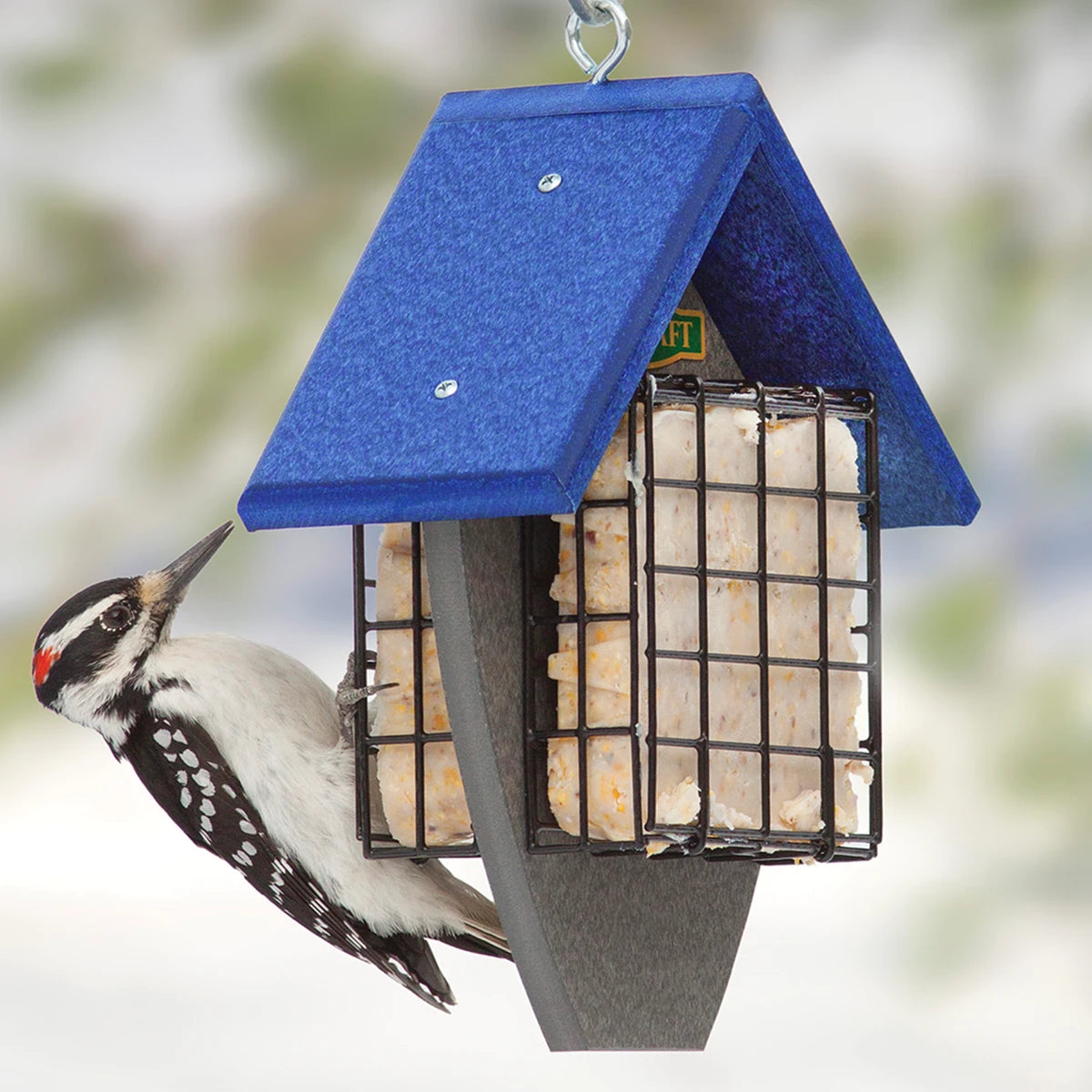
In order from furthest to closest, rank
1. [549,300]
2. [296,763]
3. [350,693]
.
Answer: [296,763] < [350,693] < [549,300]

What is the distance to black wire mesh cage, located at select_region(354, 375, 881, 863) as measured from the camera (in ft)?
7.38


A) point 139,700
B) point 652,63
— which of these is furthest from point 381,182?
point 139,700

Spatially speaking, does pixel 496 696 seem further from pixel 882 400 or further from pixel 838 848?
pixel 882 400

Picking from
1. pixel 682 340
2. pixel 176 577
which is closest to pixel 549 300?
pixel 682 340

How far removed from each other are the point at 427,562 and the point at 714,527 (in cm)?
33

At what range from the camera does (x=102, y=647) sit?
2.81 meters

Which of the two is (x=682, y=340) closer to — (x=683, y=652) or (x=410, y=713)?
(x=683, y=652)

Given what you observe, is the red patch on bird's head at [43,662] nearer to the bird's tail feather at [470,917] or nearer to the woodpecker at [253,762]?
the woodpecker at [253,762]

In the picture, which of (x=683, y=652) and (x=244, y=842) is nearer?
(x=683, y=652)

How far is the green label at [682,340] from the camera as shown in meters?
2.50

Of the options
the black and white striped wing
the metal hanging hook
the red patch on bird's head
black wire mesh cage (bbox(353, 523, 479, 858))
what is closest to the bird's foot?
black wire mesh cage (bbox(353, 523, 479, 858))

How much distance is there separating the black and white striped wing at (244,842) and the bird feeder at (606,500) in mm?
297

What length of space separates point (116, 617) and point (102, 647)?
46 mm

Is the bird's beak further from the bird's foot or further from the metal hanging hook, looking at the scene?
the metal hanging hook
